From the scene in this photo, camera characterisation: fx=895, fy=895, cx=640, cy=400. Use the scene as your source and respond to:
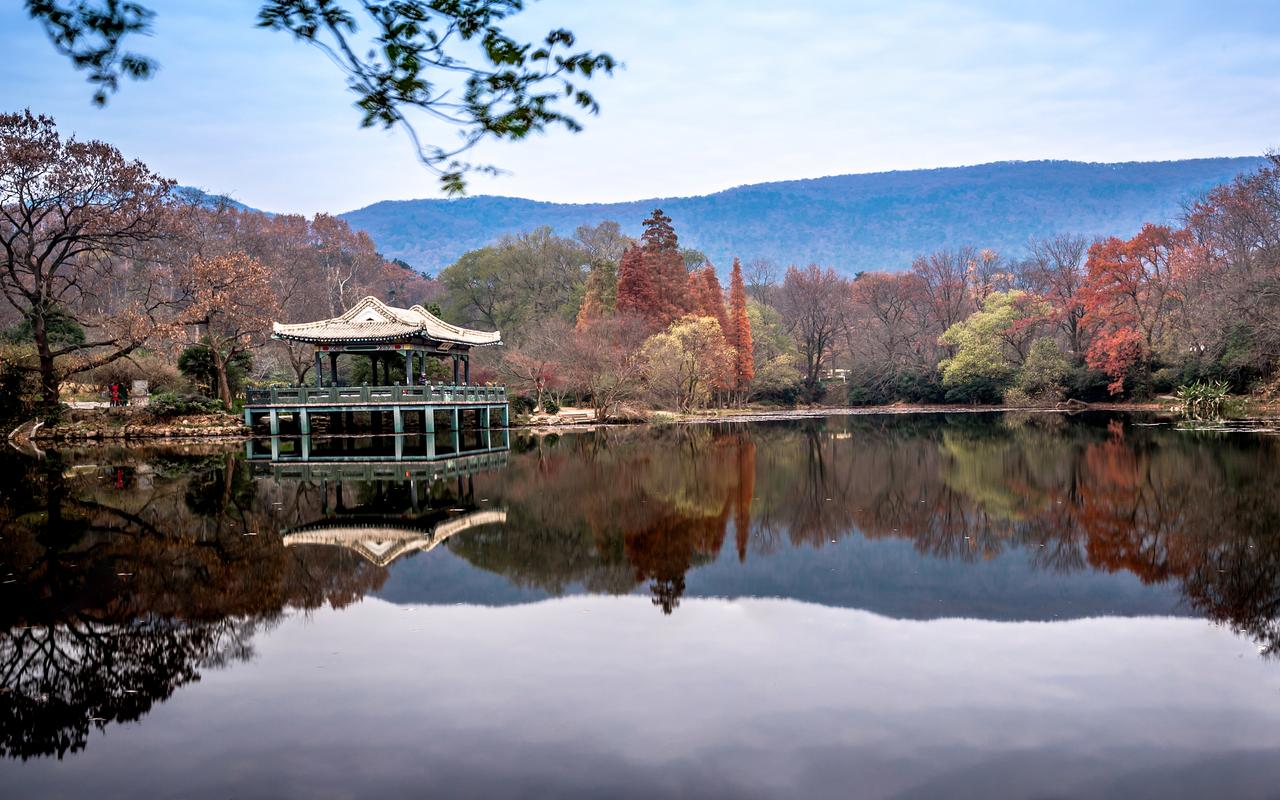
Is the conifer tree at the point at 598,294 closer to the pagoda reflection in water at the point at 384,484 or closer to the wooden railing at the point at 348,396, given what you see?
the wooden railing at the point at 348,396

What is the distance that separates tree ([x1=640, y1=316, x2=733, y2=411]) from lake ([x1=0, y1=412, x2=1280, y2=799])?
98.1 ft

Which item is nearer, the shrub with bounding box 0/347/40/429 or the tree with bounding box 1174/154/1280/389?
the shrub with bounding box 0/347/40/429

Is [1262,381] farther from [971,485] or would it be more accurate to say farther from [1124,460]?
[971,485]

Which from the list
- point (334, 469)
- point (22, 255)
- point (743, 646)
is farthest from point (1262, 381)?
point (22, 255)

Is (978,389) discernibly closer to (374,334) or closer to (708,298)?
(708,298)

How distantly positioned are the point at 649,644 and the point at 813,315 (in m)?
57.4

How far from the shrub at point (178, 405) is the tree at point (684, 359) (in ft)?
61.5

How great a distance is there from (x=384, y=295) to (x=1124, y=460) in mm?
61222

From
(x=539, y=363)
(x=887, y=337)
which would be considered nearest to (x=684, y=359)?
(x=539, y=363)

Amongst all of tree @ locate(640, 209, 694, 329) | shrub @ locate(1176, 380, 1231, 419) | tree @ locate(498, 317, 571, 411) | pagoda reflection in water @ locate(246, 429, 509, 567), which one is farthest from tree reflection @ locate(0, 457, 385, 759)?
tree @ locate(640, 209, 694, 329)

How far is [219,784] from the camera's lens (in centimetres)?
446

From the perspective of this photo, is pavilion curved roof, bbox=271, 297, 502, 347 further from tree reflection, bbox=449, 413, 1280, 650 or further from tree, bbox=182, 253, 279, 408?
tree reflection, bbox=449, 413, 1280, 650

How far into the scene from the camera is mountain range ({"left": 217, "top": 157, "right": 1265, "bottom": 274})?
174250mm

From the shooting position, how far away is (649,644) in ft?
21.6
